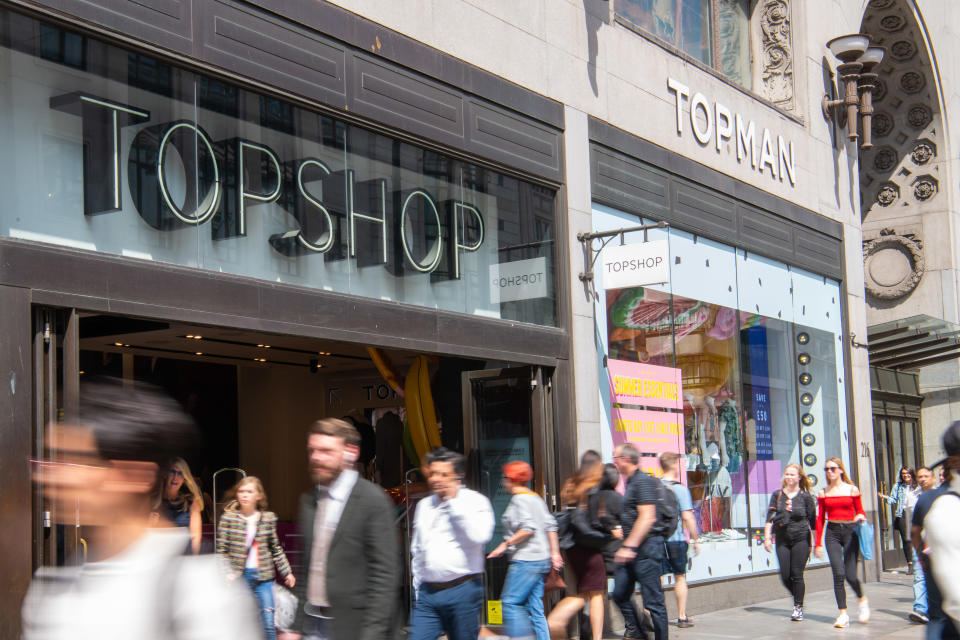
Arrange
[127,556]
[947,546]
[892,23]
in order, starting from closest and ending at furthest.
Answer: [127,556] → [947,546] → [892,23]

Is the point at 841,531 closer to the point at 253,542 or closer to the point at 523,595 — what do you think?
the point at 523,595

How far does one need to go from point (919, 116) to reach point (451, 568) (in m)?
20.8

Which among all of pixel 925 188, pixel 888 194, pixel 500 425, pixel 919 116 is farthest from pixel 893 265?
pixel 500 425

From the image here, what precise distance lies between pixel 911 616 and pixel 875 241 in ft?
43.0

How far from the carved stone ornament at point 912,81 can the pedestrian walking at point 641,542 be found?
16848mm

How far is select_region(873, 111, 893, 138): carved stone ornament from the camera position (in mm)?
24688

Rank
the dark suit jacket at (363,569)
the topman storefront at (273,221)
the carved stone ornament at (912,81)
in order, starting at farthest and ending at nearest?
the carved stone ornament at (912,81), the topman storefront at (273,221), the dark suit jacket at (363,569)

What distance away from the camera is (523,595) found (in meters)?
8.45

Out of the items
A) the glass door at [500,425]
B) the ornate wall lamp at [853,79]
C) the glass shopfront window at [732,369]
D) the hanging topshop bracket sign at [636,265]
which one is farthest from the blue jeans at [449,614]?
the ornate wall lamp at [853,79]

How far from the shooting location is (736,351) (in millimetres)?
15797

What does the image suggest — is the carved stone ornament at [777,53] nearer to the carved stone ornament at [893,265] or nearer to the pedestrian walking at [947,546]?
the carved stone ornament at [893,265]

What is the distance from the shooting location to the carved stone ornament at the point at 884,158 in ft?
81.3

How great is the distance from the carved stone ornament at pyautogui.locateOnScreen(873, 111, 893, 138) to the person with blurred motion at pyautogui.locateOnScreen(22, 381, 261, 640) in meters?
24.3

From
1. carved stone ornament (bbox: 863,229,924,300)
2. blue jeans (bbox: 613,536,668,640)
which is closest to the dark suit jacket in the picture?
blue jeans (bbox: 613,536,668,640)
